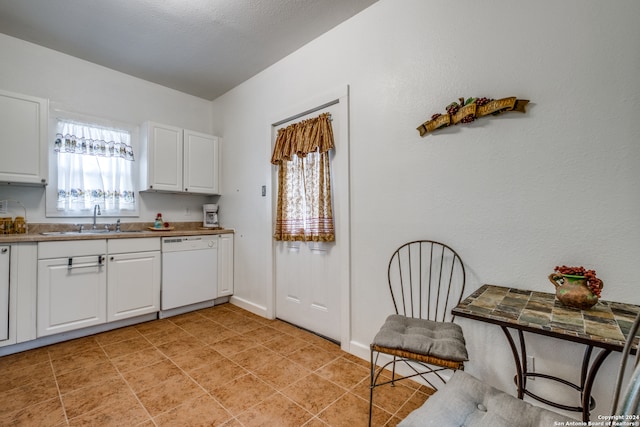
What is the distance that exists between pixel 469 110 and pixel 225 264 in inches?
120

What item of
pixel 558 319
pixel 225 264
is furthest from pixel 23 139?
pixel 558 319

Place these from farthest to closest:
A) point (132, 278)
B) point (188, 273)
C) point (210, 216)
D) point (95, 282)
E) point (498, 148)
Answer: point (210, 216) → point (188, 273) → point (132, 278) → point (95, 282) → point (498, 148)

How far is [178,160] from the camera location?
11.3 ft

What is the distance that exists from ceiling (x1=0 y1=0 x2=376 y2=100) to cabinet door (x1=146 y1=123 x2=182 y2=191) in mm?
665

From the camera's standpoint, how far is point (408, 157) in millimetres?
1990

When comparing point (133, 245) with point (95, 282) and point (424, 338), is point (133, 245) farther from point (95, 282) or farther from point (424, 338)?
point (424, 338)

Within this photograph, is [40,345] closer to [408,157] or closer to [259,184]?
[259,184]

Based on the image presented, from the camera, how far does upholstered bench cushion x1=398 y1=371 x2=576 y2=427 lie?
91cm

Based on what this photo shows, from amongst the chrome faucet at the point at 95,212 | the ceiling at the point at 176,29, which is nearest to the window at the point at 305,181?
the ceiling at the point at 176,29

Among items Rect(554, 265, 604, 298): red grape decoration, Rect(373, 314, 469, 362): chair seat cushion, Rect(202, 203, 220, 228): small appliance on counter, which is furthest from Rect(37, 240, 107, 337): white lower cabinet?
Rect(554, 265, 604, 298): red grape decoration

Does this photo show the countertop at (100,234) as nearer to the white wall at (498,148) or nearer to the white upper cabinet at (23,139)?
the white upper cabinet at (23,139)

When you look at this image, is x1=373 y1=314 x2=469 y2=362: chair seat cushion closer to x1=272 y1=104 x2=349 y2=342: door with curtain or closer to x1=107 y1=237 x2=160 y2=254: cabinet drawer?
x1=272 y1=104 x2=349 y2=342: door with curtain

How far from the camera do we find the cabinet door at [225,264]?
3.51 metres

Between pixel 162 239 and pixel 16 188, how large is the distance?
1309 mm
